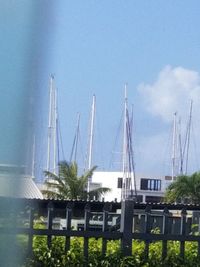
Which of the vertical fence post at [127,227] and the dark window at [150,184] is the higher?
the dark window at [150,184]

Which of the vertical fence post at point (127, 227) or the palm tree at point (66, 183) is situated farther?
the palm tree at point (66, 183)

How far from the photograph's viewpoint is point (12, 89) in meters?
2.43

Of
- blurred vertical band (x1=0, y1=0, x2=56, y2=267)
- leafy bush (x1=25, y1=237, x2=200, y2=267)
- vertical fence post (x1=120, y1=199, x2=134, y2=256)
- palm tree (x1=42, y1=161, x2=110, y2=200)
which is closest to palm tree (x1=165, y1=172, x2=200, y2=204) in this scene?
palm tree (x1=42, y1=161, x2=110, y2=200)

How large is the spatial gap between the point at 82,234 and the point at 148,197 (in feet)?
239

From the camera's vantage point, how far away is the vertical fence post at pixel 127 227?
8.37 m

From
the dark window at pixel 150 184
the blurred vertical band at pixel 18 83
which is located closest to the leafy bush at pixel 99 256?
the blurred vertical band at pixel 18 83

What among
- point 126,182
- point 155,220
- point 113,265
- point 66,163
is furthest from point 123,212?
point 126,182

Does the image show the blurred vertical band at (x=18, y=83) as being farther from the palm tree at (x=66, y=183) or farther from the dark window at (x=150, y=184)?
the dark window at (x=150, y=184)

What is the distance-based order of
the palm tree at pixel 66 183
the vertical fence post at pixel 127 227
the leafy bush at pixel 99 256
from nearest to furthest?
the leafy bush at pixel 99 256
the vertical fence post at pixel 127 227
the palm tree at pixel 66 183

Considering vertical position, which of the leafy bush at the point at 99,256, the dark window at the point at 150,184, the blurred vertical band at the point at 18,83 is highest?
the dark window at the point at 150,184

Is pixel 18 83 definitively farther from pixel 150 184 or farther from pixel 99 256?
pixel 150 184

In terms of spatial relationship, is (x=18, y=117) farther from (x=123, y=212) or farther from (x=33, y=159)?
(x=123, y=212)

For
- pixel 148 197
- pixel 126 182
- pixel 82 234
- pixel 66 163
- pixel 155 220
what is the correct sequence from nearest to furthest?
pixel 82 234, pixel 155 220, pixel 66 163, pixel 126 182, pixel 148 197

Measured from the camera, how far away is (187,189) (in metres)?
51.0
